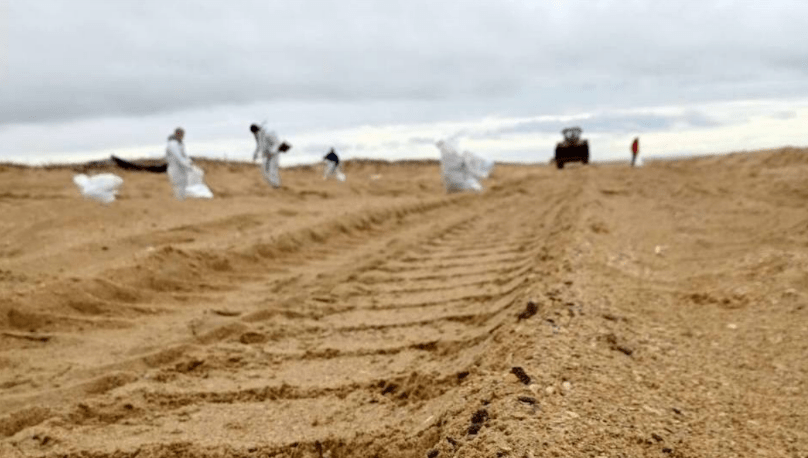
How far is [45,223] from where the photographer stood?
432 inches

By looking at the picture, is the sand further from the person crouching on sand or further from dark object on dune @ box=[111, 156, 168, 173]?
the person crouching on sand

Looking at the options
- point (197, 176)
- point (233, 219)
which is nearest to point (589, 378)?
point (233, 219)

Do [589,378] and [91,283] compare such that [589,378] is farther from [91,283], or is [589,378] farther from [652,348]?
[91,283]

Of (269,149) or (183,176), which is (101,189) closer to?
(183,176)

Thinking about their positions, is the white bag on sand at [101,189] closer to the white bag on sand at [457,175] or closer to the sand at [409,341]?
the sand at [409,341]

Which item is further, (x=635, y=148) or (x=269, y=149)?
(x=635, y=148)

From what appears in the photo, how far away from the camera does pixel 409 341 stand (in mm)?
4918

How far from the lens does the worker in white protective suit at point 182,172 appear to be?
15094 mm

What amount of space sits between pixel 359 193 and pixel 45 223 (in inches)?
398

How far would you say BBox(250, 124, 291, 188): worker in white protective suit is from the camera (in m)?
19.4

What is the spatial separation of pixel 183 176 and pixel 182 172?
8 centimetres

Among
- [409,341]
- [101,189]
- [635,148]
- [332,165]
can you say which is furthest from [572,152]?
[409,341]

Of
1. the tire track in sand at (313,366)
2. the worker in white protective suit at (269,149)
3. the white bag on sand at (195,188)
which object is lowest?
the tire track in sand at (313,366)

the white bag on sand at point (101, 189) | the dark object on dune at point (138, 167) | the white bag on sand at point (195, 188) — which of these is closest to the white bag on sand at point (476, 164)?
the white bag on sand at point (195, 188)
